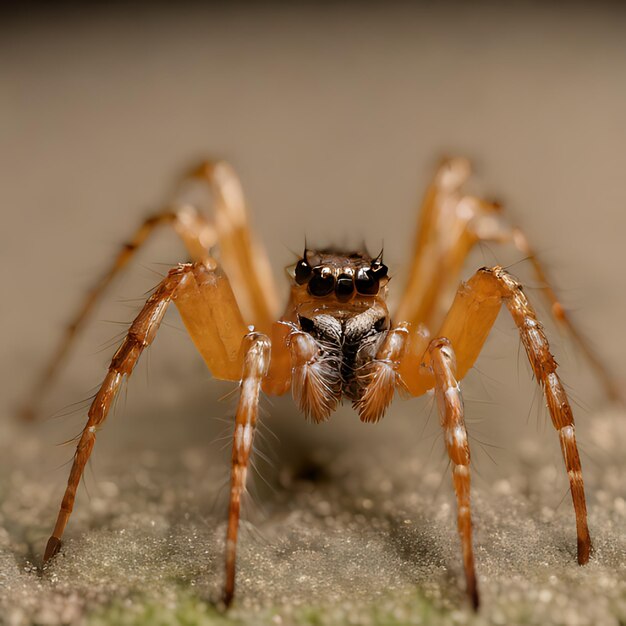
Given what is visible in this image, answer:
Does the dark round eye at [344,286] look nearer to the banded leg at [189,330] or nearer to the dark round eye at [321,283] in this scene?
the dark round eye at [321,283]

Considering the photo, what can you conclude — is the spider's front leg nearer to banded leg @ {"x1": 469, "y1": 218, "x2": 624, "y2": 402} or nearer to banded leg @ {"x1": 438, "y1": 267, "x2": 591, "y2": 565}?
banded leg @ {"x1": 438, "y1": 267, "x2": 591, "y2": 565}

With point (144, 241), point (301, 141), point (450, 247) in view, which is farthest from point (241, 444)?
point (301, 141)

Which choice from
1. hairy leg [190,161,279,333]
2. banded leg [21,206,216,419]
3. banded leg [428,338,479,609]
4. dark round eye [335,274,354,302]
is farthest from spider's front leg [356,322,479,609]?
banded leg [21,206,216,419]

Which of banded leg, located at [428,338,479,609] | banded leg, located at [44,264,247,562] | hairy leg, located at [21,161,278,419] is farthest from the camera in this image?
hairy leg, located at [21,161,278,419]

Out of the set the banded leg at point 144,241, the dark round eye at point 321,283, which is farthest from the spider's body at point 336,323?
the banded leg at point 144,241

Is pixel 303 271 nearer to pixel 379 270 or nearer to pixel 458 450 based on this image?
pixel 379 270

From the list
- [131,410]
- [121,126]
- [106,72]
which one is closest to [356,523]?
[131,410]

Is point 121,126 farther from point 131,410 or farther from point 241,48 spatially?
point 131,410
